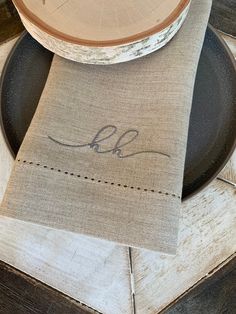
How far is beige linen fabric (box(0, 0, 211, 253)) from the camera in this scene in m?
0.51

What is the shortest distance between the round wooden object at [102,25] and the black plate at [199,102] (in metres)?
0.08

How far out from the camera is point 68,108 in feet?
1.86

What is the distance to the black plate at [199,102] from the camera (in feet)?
1.93

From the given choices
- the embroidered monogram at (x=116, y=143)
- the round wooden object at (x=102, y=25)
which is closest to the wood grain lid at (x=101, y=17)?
the round wooden object at (x=102, y=25)

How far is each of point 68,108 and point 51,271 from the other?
0.21 meters

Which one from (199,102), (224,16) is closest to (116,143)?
(199,102)

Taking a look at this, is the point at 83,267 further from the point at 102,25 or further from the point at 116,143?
the point at 102,25

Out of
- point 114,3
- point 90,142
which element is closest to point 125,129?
point 90,142

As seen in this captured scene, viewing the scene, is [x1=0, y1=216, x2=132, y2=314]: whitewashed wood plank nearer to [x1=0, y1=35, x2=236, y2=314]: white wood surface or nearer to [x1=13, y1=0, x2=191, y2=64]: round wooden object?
[x1=0, y1=35, x2=236, y2=314]: white wood surface

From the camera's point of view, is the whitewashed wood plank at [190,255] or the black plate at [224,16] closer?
the whitewashed wood plank at [190,255]

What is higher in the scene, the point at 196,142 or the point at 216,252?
the point at 196,142

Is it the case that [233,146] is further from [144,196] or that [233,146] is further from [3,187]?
[3,187]

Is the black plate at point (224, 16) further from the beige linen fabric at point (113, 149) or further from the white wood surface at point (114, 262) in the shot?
the white wood surface at point (114, 262)

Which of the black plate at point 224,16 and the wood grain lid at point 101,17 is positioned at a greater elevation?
the black plate at point 224,16
